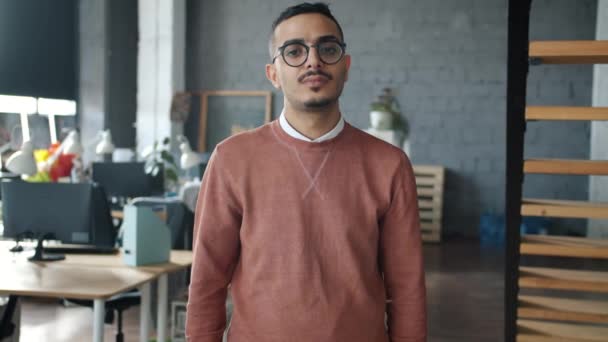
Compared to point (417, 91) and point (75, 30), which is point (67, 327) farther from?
point (417, 91)

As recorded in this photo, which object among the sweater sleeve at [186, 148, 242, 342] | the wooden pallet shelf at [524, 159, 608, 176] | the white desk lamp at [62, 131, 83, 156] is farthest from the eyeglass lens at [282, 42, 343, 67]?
the white desk lamp at [62, 131, 83, 156]

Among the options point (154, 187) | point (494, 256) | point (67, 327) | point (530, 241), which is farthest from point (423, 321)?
point (494, 256)

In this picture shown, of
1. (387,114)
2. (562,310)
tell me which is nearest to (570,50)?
(562,310)

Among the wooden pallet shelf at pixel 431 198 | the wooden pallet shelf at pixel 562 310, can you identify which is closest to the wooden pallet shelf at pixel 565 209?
the wooden pallet shelf at pixel 562 310

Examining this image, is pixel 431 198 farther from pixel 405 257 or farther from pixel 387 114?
pixel 405 257

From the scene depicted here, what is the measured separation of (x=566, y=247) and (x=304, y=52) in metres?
1.58

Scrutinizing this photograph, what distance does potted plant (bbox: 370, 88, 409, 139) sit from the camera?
7.99 m

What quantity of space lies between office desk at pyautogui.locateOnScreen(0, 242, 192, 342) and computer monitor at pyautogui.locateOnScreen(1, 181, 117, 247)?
5.3 inches

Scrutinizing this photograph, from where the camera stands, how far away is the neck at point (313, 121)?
156cm

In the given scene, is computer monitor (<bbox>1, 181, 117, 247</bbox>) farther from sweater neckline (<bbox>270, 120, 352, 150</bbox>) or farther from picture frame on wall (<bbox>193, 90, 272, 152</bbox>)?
picture frame on wall (<bbox>193, 90, 272, 152</bbox>)

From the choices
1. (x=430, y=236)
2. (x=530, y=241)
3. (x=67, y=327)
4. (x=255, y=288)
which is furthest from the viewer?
(x=430, y=236)

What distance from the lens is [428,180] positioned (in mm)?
8133

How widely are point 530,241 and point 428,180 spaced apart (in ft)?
17.9

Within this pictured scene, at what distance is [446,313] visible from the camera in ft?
16.1
